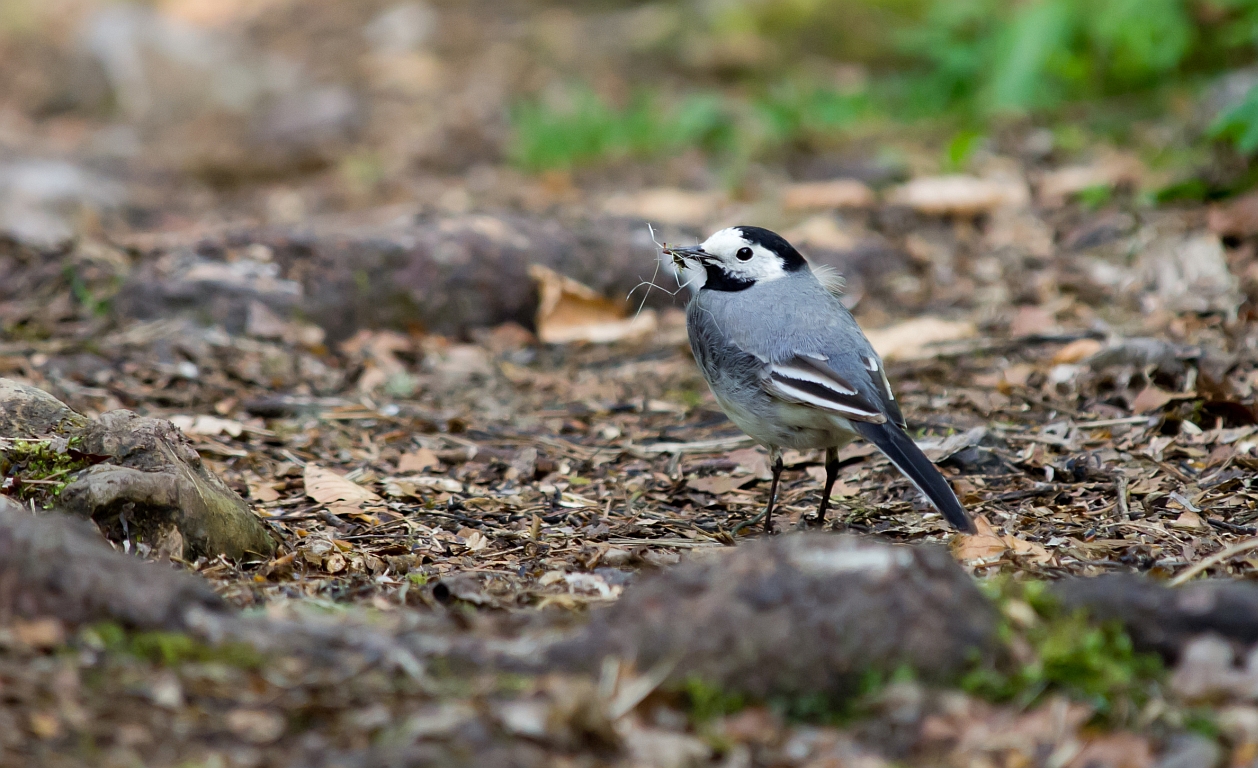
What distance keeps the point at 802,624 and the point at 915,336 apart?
380cm

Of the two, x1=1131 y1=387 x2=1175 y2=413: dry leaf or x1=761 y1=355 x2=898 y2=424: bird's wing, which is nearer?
x1=761 y1=355 x2=898 y2=424: bird's wing

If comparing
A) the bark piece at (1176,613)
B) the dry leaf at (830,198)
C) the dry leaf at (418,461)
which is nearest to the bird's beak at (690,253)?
the dry leaf at (418,461)

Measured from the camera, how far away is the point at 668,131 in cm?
954

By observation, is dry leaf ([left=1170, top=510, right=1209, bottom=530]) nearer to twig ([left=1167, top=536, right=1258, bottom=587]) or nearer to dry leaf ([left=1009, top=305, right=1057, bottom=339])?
twig ([left=1167, top=536, right=1258, bottom=587])

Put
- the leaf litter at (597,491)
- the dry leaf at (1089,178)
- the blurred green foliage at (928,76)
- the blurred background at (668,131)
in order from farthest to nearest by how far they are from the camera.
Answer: the blurred green foliage at (928,76) < the dry leaf at (1089,178) < the blurred background at (668,131) < the leaf litter at (597,491)

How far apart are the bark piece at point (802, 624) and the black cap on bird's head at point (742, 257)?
2.42 metres

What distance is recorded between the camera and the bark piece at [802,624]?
2.44 m

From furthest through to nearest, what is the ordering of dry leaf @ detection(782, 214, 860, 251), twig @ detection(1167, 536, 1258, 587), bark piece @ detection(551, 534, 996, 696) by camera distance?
dry leaf @ detection(782, 214, 860, 251)
twig @ detection(1167, 536, 1258, 587)
bark piece @ detection(551, 534, 996, 696)

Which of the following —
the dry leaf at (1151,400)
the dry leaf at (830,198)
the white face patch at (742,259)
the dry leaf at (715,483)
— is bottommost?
the dry leaf at (715,483)

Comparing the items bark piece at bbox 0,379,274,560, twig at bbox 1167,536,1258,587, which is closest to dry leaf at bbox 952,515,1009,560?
twig at bbox 1167,536,1258,587

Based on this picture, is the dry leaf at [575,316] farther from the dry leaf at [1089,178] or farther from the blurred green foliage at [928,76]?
the dry leaf at [1089,178]

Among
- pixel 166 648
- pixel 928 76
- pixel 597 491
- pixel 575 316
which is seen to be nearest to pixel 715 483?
pixel 597 491

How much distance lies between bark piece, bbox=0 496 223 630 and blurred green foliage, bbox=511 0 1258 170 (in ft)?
22.2

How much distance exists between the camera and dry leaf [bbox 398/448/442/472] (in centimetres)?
480
